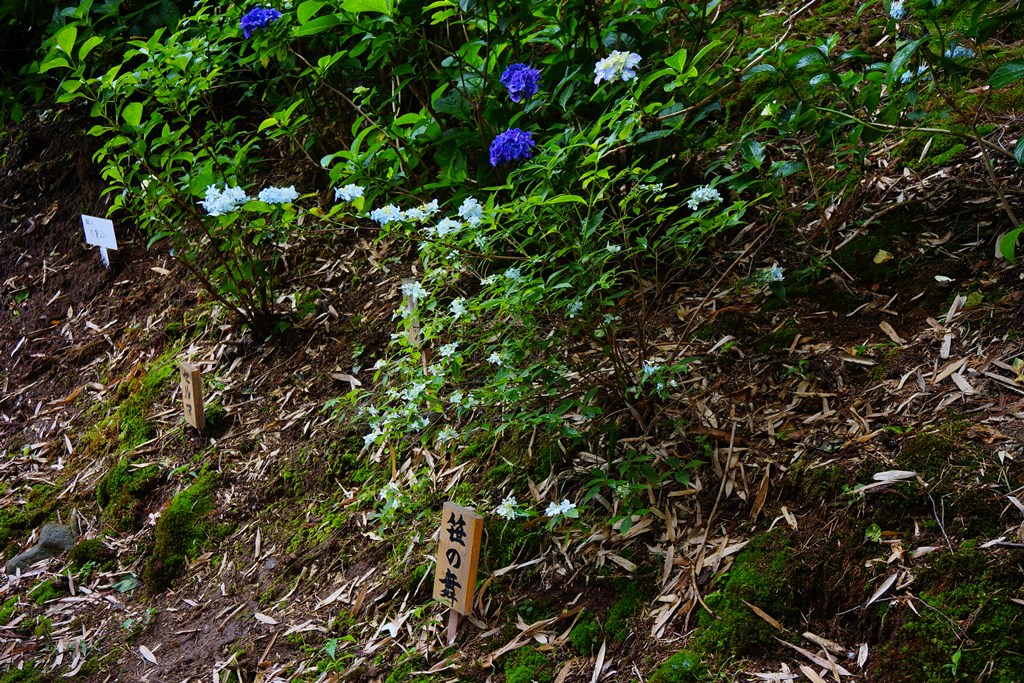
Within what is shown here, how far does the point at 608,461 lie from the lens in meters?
2.05

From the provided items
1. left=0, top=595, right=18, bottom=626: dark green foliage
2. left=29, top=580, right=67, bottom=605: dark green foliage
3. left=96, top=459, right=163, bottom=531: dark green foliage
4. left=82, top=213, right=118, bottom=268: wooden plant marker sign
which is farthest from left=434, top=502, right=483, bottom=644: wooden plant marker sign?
left=82, top=213, right=118, bottom=268: wooden plant marker sign

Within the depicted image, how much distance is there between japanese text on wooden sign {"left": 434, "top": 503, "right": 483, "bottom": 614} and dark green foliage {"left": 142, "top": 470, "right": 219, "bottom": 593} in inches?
41.5

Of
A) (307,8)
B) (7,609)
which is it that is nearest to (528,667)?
(307,8)

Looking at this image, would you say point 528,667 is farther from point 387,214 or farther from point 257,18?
point 257,18

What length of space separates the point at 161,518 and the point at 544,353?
1463 mm

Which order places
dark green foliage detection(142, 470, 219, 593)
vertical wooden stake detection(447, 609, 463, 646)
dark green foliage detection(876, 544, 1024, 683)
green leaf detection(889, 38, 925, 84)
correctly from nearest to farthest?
dark green foliage detection(876, 544, 1024, 683)
green leaf detection(889, 38, 925, 84)
vertical wooden stake detection(447, 609, 463, 646)
dark green foliage detection(142, 470, 219, 593)

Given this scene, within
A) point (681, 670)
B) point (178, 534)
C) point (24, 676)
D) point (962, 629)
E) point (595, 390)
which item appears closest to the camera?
point (962, 629)

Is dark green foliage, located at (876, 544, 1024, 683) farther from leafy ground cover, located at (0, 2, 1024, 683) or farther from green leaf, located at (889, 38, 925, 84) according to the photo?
green leaf, located at (889, 38, 925, 84)

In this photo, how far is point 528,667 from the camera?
1.85 meters

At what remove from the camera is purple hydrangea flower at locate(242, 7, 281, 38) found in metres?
2.76

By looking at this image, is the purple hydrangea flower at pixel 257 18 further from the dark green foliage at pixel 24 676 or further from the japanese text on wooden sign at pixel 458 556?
the dark green foliage at pixel 24 676

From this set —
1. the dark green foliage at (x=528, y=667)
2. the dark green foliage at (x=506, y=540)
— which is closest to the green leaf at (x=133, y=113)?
the dark green foliage at (x=506, y=540)

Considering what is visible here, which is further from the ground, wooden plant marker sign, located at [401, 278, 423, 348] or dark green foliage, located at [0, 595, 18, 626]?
wooden plant marker sign, located at [401, 278, 423, 348]

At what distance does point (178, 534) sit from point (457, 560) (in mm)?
1192
